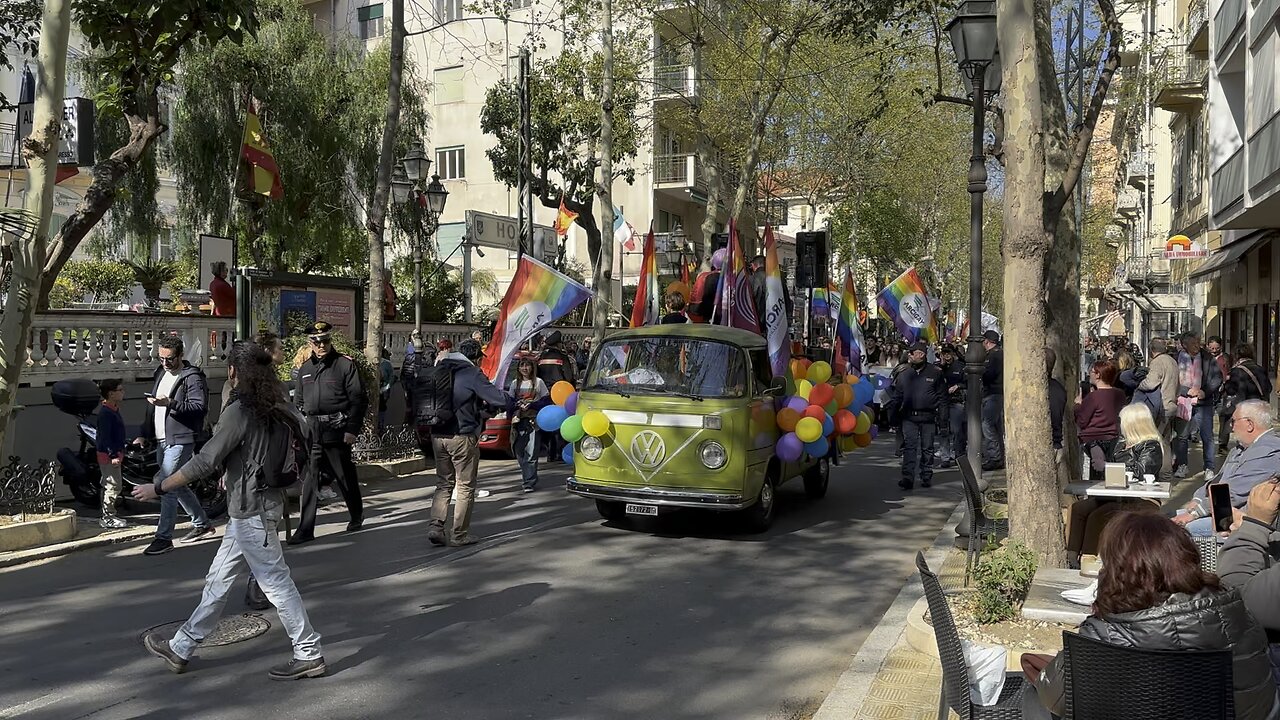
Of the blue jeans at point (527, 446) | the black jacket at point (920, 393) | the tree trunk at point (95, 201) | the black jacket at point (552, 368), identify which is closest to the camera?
the tree trunk at point (95, 201)

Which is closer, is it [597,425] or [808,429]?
[597,425]

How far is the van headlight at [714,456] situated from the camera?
9.79m

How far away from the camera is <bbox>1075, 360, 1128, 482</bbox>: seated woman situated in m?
11.5

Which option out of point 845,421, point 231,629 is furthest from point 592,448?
point 231,629

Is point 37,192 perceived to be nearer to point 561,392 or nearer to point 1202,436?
point 561,392

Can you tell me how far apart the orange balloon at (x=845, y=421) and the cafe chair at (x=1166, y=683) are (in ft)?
28.0

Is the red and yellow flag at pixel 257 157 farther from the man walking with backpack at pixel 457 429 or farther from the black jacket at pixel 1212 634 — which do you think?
the black jacket at pixel 1212 634

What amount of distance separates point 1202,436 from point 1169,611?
1308 cm

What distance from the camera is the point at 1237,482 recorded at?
639cm

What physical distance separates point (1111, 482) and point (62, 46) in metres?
8.92

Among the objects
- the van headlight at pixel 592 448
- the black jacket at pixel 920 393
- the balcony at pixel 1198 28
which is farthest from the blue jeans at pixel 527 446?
the balcony at pixel 1198 28

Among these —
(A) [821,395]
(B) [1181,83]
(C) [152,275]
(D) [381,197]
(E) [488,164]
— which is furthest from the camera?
(E) [488,164]

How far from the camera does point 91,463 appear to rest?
37.0 feet

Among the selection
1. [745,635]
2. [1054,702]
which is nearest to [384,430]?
[745,635]
